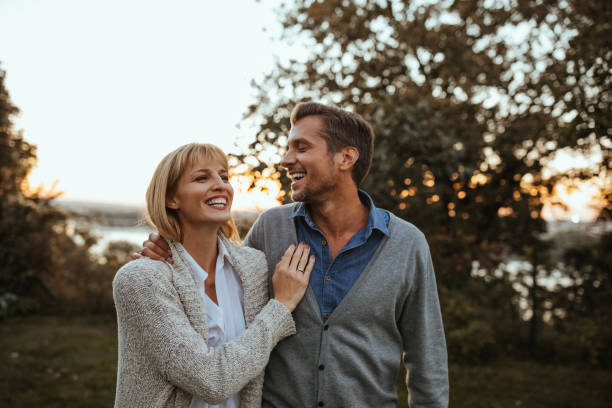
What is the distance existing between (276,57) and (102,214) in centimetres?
605

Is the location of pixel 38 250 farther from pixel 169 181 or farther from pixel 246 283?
pixel 246 283

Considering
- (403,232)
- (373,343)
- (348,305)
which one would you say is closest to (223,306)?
(348,305)

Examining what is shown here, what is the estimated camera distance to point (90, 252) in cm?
934

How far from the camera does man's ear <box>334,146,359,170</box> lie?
2.50 metres

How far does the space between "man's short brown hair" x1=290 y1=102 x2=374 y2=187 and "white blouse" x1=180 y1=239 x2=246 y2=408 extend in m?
0.83

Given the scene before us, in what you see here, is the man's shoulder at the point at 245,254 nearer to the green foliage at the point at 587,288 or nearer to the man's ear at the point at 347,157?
the man's ear at the point at 347,157

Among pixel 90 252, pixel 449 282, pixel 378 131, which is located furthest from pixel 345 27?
pixel 90 252

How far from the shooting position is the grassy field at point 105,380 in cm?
→ 495

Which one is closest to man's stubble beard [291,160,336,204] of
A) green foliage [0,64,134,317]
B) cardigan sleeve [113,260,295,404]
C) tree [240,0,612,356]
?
cardigan sleeve [113,260,295,404]

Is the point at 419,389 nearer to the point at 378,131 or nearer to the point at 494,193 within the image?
the point at 378,131

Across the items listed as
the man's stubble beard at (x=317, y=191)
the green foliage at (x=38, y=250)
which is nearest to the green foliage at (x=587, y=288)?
the man's stubble beard at (x=317, y=191)

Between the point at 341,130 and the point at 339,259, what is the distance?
75cm

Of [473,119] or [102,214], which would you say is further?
[102,214]

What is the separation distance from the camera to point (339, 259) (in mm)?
2238
